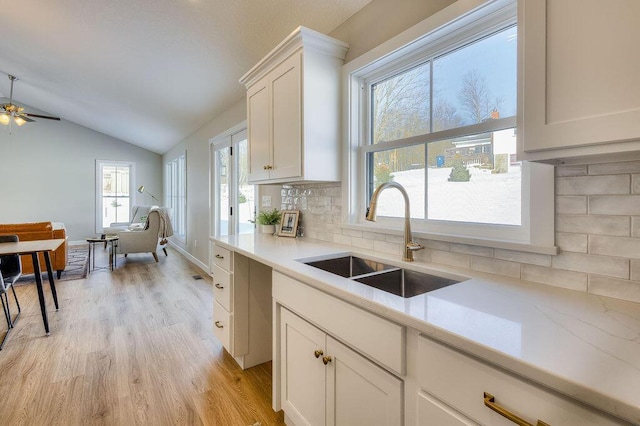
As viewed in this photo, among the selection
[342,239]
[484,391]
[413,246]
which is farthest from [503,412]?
[342,239]

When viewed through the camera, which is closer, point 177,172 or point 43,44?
point 43,44

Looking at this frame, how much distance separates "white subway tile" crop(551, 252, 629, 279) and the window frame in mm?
48

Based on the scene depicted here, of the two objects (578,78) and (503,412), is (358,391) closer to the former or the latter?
(503,412)

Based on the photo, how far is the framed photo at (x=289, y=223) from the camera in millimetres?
2512

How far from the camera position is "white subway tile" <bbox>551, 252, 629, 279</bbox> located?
0.96 metres

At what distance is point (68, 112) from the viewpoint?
658cm

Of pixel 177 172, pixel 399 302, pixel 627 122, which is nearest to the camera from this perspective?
pixel 627 122

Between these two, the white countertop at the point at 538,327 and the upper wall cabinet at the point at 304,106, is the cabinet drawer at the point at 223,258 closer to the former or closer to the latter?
the upper wall cabinet at the point at 304,106

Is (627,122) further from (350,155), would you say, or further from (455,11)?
(350,155)

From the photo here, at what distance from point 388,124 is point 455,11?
66 cm

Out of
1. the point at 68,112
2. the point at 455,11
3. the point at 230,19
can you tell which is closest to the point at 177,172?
the point at 68,112

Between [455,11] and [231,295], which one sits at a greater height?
[455,11]

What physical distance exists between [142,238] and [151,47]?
11.4 feet

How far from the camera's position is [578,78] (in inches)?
31.2
